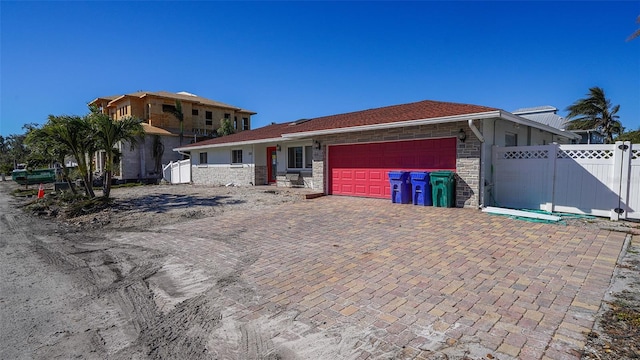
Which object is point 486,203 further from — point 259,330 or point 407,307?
point 259,330

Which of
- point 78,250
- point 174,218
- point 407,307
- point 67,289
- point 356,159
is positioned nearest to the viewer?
point 407,307

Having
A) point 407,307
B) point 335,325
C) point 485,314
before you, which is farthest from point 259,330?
point 485,314

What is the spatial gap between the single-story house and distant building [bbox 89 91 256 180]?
50.1ft

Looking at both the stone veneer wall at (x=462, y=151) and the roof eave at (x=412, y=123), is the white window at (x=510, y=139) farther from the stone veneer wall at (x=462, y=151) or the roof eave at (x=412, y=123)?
the roof eave at (x=412, y=123)

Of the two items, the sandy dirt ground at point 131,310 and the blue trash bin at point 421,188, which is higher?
the blue trash bin at point 421,188

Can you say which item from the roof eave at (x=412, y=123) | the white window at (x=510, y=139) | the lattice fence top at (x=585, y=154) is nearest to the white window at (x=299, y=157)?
the roof eave at (x=412, y=123)

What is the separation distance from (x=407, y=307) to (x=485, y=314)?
2.48 feet

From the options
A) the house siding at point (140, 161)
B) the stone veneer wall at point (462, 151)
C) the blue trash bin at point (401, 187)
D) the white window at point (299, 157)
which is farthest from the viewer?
the house siding at point (140, 161)

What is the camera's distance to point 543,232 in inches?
251

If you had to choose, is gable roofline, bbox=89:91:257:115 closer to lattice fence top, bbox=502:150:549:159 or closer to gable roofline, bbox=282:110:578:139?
gable roofline, bbox=282:110:578:139

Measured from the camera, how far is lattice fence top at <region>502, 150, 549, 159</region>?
8500 millimetres

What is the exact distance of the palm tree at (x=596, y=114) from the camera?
28.7 metres

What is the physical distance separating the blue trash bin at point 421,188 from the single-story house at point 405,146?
1.92 ft

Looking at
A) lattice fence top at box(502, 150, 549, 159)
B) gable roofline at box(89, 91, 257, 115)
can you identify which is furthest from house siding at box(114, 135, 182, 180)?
lattice fence top at box(502, 150, 549, 159)
